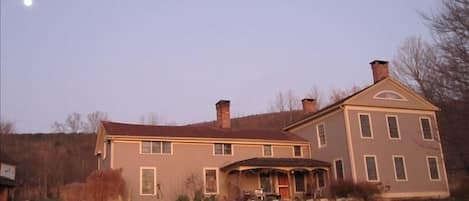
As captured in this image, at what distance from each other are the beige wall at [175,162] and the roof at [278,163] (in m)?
1.19

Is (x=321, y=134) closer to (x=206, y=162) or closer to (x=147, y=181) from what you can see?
(x=206, y=162)

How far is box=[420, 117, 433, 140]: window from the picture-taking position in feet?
99.9

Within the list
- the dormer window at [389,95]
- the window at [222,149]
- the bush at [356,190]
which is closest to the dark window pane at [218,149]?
the window at [222,149]

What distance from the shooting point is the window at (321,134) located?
101ft

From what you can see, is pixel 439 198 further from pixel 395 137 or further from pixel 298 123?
pixel 298 123

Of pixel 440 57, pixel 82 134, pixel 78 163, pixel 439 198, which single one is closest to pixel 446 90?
pixel 440 57

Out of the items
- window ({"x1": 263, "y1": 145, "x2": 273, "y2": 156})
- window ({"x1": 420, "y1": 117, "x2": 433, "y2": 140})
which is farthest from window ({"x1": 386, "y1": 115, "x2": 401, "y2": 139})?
window ({"x1": 263, "y1": 145, "x2": 273, "y2": 156})

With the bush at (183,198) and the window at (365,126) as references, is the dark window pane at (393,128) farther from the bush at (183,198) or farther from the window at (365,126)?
the bush at (183,198)

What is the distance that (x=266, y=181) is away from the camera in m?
30.6

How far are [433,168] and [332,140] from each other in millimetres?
6448

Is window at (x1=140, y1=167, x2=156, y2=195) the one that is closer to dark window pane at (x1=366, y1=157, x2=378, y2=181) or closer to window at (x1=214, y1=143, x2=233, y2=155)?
window at (x1=214, y1=143, x2=233, y2=155)

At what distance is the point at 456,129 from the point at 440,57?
304 cm

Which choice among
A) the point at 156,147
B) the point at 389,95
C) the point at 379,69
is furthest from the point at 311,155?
the point at 156,147

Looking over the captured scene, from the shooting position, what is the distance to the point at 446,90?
18.7 meters
